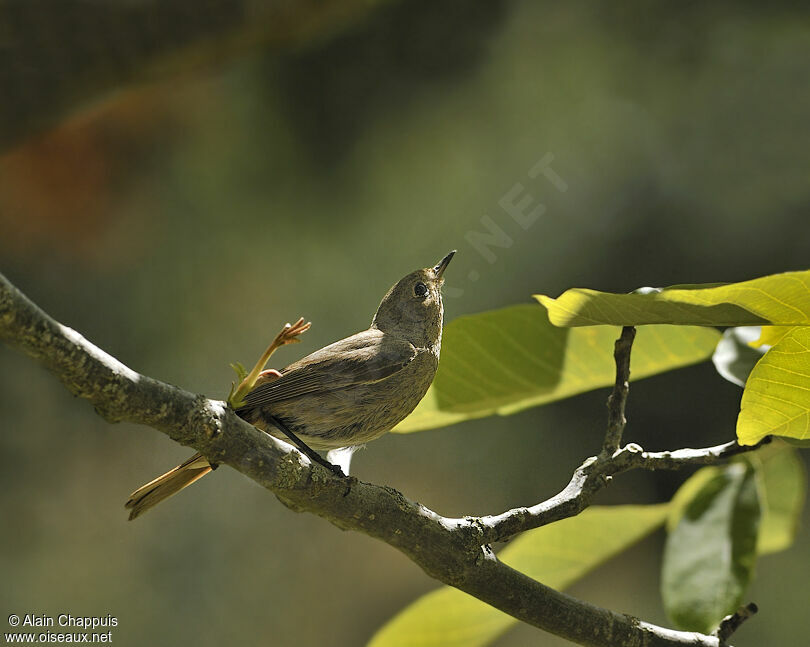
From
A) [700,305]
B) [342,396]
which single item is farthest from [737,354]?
[342,396]

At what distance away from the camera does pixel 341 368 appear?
1.18m

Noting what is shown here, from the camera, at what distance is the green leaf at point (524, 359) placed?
1100 mm

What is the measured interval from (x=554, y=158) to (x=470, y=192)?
0.85 feet

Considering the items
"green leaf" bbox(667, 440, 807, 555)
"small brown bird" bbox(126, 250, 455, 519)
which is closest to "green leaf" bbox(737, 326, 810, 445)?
"small brown bird" bbox(126, 250, 455, 519)

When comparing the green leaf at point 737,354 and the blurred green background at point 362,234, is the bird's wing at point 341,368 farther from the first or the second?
the blurred green background at point 362,234

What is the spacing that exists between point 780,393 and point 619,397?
0.64ft

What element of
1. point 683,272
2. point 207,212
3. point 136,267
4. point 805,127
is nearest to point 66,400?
point 136,267

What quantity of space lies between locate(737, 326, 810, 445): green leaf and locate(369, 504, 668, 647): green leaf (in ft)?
1.61

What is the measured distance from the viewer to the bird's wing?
1116 millimetres

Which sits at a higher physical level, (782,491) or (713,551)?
(782,491)

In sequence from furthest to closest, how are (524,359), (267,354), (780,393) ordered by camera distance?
1. (524,359)
2. (780,393)
3. (267,354)

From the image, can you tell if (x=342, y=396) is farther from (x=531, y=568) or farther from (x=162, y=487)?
(x=531, y=568)

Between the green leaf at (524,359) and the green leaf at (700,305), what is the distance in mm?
208

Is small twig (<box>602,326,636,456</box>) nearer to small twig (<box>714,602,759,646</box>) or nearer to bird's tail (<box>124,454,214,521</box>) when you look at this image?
small twig (<box>714,602,759,646</box>)
